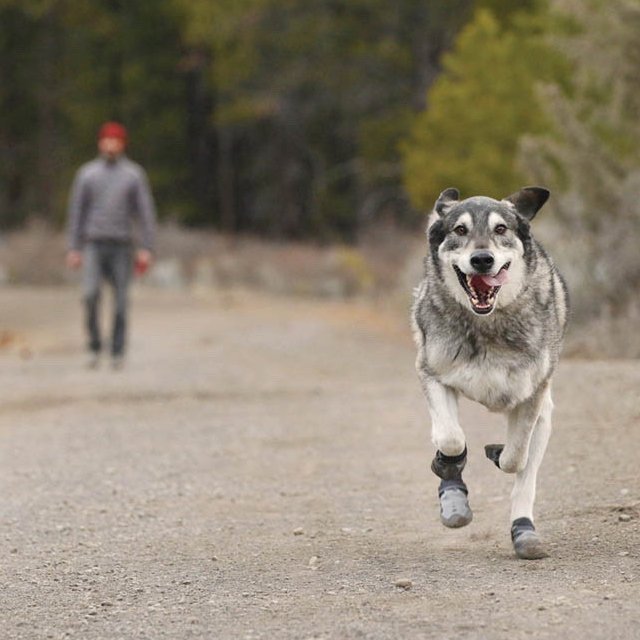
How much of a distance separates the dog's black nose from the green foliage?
663 inches

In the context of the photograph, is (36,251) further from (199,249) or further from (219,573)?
(219,573)

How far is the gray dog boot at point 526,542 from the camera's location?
6.71 meters

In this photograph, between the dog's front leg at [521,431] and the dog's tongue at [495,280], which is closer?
the dog's tongue at [495,280]

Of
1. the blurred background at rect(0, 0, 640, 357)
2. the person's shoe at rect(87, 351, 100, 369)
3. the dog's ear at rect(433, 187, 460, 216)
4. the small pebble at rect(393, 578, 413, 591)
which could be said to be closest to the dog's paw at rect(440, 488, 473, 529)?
the small pebble at rect(393, 578, 413, 591)

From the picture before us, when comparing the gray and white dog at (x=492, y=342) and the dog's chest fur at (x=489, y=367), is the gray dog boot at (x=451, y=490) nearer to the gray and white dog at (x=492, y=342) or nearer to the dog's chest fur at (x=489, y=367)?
the gray and white dog at (x=492, y=342)

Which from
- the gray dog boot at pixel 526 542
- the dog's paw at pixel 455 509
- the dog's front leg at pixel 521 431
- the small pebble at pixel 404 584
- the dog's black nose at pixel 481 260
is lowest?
the small pebble at pixel 404 584

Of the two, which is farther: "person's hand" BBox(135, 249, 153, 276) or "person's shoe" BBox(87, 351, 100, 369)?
"person's shoe" BBox(87, 351, 100, 369)

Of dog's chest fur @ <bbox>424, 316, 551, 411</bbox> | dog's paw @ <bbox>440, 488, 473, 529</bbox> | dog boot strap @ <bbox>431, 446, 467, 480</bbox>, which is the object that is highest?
dog's chest fur @ <bbox>424, 316, 551, 411</bbox>

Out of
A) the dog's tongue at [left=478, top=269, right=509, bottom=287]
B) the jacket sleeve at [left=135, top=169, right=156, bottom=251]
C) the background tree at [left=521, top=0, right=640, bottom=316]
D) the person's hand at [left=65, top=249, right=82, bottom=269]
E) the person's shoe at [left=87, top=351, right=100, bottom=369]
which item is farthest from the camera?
the person's shoe at [left=87, top=351, right=100, bottom=369]

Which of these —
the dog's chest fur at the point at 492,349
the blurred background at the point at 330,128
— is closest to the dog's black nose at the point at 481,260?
the dog's chest fur at the point at 492,349

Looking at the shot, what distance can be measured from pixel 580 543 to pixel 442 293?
4.43 ft

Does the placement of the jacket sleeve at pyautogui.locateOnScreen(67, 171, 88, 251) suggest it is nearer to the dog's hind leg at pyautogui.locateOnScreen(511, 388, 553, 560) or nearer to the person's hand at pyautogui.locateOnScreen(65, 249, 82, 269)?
the person's hand at pyautogui.locateOnScreen(65, 249, 82, 269)

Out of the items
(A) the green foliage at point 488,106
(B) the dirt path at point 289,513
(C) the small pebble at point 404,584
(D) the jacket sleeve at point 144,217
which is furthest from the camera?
(A) the green foliage at point 488,106

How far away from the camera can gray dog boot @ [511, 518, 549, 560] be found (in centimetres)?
671
